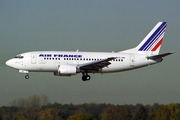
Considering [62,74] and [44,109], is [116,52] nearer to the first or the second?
[62,74]

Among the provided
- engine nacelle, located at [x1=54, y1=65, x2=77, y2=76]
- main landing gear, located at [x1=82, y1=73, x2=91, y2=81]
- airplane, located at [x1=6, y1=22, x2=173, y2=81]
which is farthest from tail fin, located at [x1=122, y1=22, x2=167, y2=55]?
engine nacelle, located at [x1=54, y1=65, x2=77, y2=76]

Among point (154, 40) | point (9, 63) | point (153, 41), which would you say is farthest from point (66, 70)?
point (154, 40)

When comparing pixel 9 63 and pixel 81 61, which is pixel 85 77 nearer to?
pixel 81 61

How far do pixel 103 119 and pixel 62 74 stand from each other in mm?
33517

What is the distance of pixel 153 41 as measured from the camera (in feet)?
227

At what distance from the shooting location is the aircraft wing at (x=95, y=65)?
60.0m

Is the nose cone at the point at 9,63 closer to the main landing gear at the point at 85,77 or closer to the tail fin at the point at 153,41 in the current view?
the main landing gear at the point at 85,77

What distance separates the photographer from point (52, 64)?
61.5m

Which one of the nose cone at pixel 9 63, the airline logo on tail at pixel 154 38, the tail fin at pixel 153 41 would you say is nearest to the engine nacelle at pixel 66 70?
the nose cone at pixel 9 63

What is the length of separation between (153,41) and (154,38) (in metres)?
0.69

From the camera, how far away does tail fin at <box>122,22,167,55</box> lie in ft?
223

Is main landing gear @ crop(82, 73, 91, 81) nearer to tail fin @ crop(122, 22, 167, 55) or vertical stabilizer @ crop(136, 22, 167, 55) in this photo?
tail fin @ crop(122, 22, 167, 55)

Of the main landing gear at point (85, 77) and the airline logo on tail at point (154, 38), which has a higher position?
the airline logo on tail at point (154, 38)

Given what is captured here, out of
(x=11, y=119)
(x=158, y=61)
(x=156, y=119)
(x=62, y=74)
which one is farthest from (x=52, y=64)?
(x=156, y=119)
